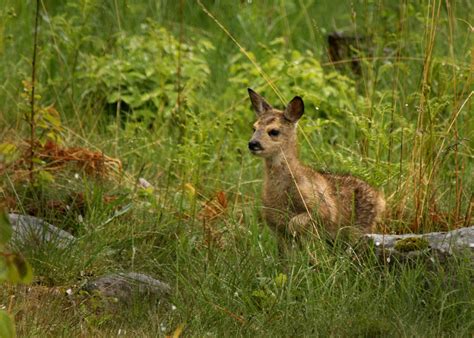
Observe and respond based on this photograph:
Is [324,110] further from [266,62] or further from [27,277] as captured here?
[27,277]

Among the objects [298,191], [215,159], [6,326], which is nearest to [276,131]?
[298,191]

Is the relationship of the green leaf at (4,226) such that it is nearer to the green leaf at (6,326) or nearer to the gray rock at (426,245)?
the green leaf at (6,326)

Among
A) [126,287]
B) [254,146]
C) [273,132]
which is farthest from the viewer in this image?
Result: [273,132]

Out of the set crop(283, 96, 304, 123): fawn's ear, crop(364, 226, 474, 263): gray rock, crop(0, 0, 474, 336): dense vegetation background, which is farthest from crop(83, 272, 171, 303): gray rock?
crop(283, 96, 304, 123): fawn's ear

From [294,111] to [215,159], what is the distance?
1.29 meters

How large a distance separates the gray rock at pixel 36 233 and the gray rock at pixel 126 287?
1.48 ft

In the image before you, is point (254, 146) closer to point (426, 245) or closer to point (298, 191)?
point (298, 191)

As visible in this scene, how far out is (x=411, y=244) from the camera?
658 cm

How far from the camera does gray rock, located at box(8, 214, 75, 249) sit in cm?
692

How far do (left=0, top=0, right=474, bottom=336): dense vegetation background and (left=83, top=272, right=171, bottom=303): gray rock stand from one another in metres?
0.10

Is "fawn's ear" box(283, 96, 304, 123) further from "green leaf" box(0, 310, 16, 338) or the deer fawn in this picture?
"green leaf" box(0, 310, 16, 338)

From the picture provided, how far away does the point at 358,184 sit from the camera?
7.72 meters

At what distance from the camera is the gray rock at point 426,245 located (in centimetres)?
647

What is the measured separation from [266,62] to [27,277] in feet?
20.7
